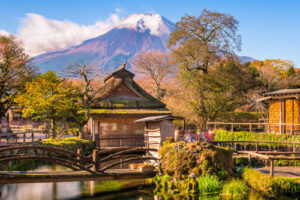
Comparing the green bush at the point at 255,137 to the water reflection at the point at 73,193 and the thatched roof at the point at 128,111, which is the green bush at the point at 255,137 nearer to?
the thatched roof at the point at 128,111

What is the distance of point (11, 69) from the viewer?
34125mm

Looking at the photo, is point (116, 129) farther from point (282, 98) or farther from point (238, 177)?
point (238, 177)

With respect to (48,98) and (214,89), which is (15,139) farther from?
(214,89)

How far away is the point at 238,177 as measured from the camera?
15539 mm

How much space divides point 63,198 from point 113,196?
2.34m

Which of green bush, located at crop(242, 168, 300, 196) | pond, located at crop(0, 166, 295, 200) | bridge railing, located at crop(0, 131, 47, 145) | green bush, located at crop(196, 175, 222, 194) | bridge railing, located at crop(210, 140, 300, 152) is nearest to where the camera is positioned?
green bush, located at crop(242, 168, 300, 196)

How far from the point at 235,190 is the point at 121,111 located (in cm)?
1932

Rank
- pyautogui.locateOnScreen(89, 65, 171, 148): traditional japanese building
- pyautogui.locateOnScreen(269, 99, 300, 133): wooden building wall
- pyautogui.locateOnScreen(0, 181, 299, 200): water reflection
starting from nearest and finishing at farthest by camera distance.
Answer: pyautogui.locateOnScreen(0, 181, 299, 200): water reflection, pyautogui.locateOnScreen(269, 99, 300, 133): wooden building wall, pyautogui.locateOnScreen(89, 65, 171, 148): traditional japanese building

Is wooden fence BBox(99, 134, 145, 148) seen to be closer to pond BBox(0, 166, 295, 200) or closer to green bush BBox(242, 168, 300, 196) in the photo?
pond BBox(0, 166, 295, 200)

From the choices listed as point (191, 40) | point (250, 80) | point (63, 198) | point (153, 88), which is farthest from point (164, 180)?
point (153, 88)

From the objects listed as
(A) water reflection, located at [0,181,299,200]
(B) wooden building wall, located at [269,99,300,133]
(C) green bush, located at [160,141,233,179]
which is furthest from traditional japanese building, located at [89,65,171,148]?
(C) green bush, located at [160,141,233,179]

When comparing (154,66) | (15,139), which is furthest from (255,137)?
(154,66)

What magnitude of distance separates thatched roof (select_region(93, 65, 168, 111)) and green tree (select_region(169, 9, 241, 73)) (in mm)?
5489

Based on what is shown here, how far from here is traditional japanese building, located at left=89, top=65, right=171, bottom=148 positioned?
31.4 metres
